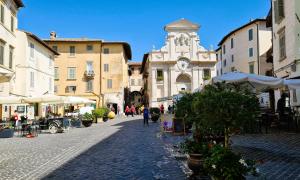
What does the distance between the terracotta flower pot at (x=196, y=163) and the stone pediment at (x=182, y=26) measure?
4824 cm

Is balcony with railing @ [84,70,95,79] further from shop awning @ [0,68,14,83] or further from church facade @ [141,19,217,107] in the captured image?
shop awning @ [0,68,14,83]

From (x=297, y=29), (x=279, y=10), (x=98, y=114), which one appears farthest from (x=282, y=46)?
(x=98, y=114)

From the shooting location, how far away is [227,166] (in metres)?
5.11

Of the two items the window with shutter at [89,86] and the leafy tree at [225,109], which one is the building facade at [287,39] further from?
the window with shutter at [89,86]

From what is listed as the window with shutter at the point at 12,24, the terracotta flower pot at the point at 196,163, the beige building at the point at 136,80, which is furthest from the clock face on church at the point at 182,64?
the terracotta flower pot at the point at 196,163

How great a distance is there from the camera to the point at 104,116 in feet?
105

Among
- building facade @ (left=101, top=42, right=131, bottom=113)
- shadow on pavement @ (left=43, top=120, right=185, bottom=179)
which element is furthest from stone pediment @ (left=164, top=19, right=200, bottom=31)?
shadow on pavement @ (left=43, top=120, right=185, bottom=179)

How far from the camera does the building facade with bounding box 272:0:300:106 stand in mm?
17703

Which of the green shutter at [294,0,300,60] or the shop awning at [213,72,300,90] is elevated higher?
the green shutter at [294,0,300,60]

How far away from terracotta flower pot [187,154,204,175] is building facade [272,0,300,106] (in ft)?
37.8

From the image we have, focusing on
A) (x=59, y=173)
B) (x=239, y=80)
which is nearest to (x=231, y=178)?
(x=59, y=173)

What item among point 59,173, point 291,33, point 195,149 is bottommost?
point 59,173

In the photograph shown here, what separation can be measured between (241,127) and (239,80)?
602 cm

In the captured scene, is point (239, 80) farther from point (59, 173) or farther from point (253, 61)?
point (253, 61)
